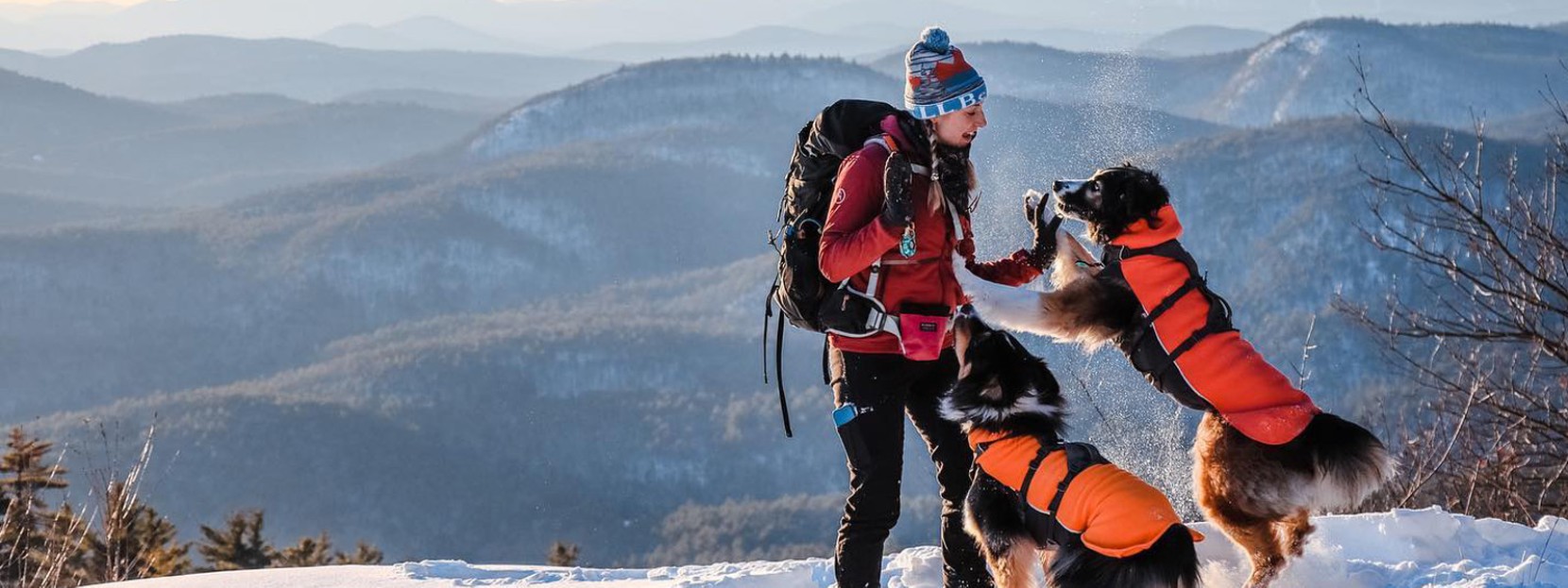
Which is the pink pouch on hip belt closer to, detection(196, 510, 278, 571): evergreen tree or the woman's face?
the woman's face

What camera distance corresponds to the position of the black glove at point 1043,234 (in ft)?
14.4

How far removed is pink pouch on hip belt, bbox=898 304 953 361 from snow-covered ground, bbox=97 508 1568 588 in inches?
55.7

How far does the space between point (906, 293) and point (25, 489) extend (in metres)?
7.48

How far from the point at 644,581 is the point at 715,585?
1.69 ft

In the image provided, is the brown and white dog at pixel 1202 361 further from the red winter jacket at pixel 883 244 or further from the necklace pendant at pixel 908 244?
the necklace pendant at pixel 908 244

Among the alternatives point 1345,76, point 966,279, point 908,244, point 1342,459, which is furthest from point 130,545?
point 1345,76

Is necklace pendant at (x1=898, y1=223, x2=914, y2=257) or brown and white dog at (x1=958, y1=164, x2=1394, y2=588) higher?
necklace pendant at (x1=898, y1=223, x2=914, y2=257)

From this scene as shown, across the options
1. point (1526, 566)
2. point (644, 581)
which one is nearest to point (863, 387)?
point (644, 581)

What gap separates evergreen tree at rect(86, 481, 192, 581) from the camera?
21.9 ft

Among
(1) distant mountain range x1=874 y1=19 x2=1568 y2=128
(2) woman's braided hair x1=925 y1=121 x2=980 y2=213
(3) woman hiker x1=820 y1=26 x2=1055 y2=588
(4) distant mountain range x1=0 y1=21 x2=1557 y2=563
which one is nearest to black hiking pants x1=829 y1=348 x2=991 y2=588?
(3) woman hiker x1=820 y1=26 x2=1055 y2=588

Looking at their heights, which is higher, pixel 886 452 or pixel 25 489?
pixel 886 452

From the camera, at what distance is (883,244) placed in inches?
144

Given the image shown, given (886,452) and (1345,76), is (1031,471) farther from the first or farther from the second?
(1345,76)

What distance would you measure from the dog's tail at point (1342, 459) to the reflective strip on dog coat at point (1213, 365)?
0.20 ft
